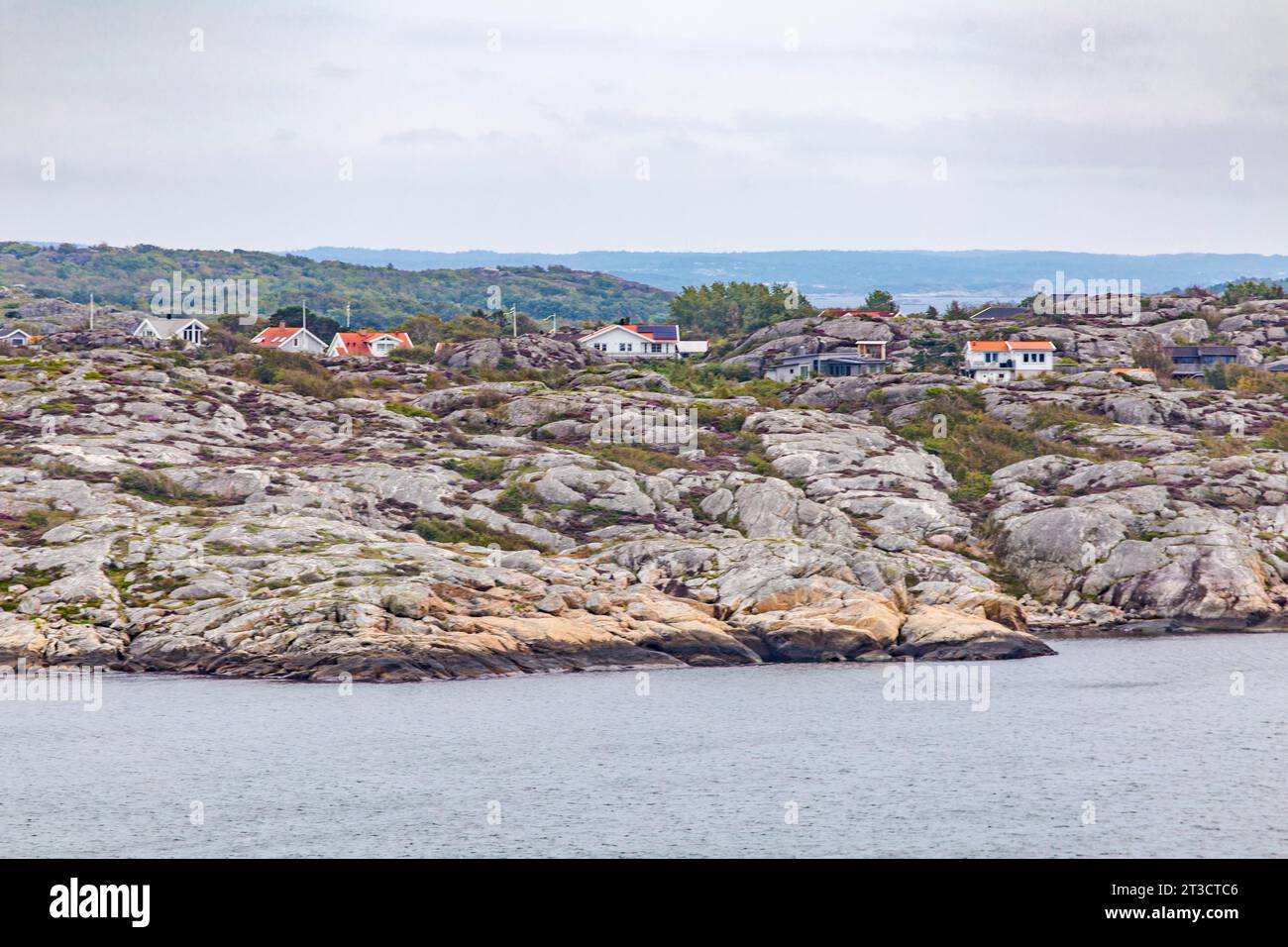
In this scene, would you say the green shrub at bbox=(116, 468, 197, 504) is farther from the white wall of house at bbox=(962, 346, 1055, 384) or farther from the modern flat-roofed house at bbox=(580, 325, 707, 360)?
the white wall of house at bbox=(962, 346, 1055, 384)

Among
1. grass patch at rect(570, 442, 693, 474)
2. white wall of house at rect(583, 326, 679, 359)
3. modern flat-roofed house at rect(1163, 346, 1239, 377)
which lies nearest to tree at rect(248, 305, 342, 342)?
white wall of house at rect(583, 326, 679, 359)

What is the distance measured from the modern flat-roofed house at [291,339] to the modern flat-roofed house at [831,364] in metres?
50.9

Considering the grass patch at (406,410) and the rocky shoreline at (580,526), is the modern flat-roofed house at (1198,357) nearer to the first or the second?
the rocky shoreline at (580,526)

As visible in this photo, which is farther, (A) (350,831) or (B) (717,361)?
(B) (717,361)

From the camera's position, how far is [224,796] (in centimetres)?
6022

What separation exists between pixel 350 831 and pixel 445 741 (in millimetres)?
14111

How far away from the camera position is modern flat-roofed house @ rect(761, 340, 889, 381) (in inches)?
6314

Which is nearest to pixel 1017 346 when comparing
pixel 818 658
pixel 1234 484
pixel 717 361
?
pixel 717 361

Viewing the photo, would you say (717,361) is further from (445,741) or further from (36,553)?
(445,741)

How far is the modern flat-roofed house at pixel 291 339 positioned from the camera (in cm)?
17625

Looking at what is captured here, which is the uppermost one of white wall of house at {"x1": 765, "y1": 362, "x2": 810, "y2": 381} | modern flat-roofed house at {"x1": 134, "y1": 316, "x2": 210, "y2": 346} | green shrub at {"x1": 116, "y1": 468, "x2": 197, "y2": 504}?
modern flat-roofed house at {"x1": 134, "y1": 316, "x2": 210, "y2": 346}

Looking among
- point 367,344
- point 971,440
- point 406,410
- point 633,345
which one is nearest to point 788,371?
point 633,345

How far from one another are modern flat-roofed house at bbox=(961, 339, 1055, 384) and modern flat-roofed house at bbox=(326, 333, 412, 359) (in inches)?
2577
